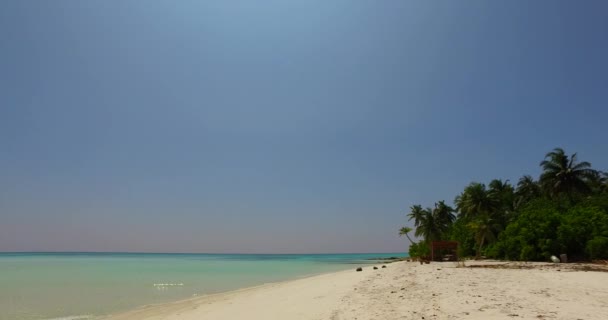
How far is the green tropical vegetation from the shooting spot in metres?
31.7

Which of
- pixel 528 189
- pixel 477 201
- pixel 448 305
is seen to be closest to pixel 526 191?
pixel 528 189

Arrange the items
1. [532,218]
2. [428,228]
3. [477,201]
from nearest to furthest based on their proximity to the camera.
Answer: [532,218]
[477,201]
[428,228]

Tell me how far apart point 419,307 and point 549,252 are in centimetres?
2859

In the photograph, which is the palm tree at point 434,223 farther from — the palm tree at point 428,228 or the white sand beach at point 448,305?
the white sand beach at point 448,305

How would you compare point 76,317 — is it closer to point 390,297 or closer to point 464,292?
point 390,297

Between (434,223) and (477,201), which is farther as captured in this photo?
(434,223)

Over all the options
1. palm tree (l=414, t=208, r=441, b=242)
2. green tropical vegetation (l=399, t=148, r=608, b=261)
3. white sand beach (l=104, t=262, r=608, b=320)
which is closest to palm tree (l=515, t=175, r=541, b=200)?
green tropical vegetation (l=399, t=148, r=608, b=261)

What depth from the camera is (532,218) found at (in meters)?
34.9

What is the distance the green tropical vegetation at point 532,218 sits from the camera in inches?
1248

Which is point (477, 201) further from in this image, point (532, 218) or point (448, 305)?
point (448, 305)

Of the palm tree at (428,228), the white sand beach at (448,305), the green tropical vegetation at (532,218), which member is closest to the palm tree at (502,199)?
the green tropical vegetation at (532,218)

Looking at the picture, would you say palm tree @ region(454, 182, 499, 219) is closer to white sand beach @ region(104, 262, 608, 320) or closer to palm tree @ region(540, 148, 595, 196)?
palm tree @ region(540, 148, 595, 196)

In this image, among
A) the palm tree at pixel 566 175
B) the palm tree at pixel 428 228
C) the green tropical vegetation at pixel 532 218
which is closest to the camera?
the green tropical vegetation at pixel 532 218

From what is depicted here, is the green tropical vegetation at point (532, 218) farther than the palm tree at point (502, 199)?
No
